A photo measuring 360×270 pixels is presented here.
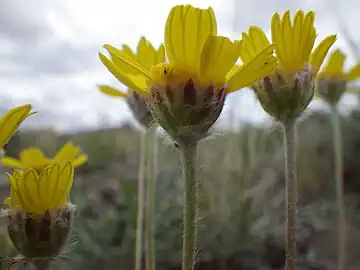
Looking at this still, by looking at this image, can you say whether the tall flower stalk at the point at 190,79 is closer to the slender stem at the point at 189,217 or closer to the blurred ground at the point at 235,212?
the slender stem at the point at 189,217

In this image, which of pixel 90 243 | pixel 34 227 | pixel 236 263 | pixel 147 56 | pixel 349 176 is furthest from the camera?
pixel 349 176

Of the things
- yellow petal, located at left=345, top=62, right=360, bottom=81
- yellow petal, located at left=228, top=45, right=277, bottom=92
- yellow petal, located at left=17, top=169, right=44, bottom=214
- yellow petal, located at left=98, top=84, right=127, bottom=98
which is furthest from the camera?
yellow petal, located at left=345, top=62, right=360, bottom=81

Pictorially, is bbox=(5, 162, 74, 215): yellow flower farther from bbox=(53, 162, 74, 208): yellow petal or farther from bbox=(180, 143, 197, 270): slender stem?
bbox=(180, 143, 197, 270): slender stem

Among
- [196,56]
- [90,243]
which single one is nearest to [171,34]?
[196,56]

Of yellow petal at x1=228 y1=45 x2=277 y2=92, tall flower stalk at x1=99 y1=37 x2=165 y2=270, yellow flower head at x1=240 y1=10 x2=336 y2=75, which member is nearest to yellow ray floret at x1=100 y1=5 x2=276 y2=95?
yellow petal at x1=228 y1=45 x2=277 y2=92

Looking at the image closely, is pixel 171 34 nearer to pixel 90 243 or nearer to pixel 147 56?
pixel 147 56
